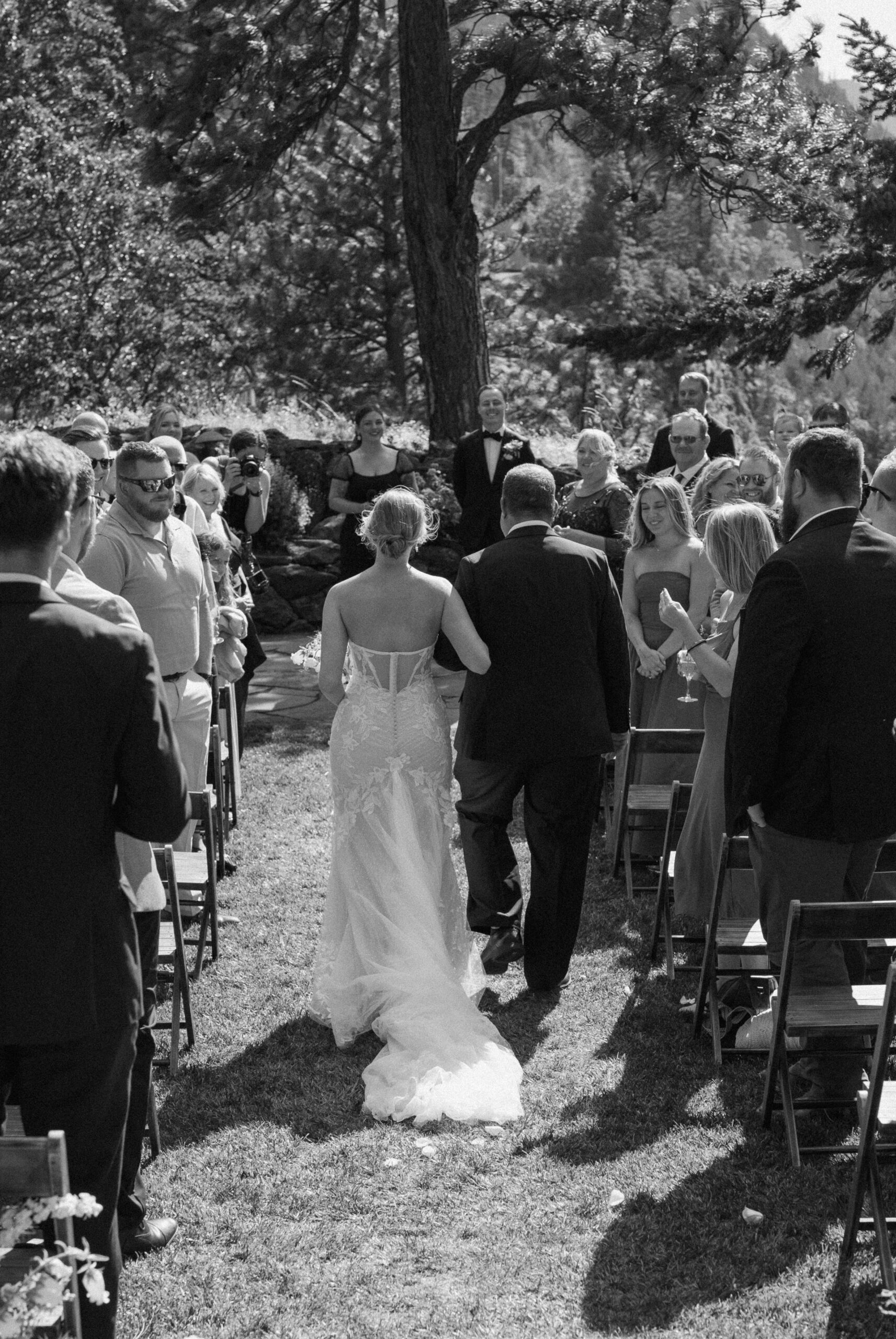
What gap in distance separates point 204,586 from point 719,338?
836 centimetres

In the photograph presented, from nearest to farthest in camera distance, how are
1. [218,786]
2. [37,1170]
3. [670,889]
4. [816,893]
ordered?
[37,1170], [816,893], [670,889], [218,786]

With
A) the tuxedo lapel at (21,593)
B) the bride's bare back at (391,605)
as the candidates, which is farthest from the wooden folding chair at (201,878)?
the tuxedo lapel at (21,593)

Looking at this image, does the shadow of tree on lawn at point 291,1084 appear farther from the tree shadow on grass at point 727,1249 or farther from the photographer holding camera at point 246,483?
the photographer holding camera at point 246,483

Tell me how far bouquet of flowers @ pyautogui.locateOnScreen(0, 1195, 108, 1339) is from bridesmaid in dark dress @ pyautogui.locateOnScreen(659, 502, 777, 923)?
344 centimetres

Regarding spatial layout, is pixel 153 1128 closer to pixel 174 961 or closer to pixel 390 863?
pixel 174 961

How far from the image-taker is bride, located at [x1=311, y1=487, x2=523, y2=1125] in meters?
5.14

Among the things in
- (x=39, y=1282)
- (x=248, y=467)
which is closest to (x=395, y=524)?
(x=39, y=1282)

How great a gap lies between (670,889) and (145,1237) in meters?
2.83

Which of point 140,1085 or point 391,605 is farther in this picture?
point 391,605

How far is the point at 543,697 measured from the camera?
5355 mm

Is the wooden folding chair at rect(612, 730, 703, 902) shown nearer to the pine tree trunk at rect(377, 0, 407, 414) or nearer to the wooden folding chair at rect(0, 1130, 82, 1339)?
the wooden folding chair at rect(0, 1130, 82, 1339)

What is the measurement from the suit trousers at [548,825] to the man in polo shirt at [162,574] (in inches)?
46.2

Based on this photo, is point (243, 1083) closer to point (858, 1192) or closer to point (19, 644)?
point (858, 1192)

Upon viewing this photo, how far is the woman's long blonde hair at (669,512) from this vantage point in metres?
6.76
